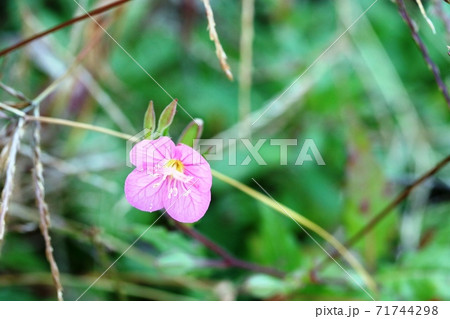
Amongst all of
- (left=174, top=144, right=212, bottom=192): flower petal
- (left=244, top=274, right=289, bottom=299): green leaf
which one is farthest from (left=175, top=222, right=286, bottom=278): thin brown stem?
(left=174, top=144, right=212, bottom=192): flower petal

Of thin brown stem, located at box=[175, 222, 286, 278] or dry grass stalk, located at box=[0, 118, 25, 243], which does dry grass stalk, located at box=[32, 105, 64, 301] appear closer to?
dry grass stalk, located at box=[0, 118, 25, 243]

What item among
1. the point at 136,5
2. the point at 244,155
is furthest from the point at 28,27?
the point at 244,155

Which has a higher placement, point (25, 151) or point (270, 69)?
point (270, 69)

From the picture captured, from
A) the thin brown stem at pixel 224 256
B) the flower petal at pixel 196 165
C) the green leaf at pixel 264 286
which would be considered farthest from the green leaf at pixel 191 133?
the green leaf at pixel 264 286

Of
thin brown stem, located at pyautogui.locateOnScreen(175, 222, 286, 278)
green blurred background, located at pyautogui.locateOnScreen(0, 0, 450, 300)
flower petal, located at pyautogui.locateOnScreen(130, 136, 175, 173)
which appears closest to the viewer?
flower petal, located at pyautogui.locateOnScreen(130, 136, 175, 173)

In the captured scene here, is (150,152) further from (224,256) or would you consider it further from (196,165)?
(224,256)
